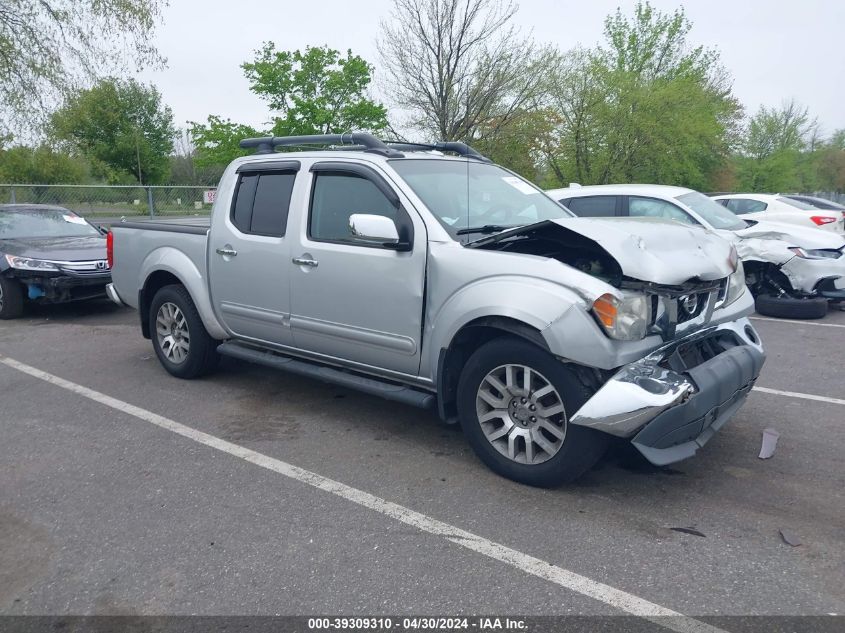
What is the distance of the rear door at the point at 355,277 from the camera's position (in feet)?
13.7

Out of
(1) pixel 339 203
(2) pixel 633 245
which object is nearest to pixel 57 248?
(1) pixel 339 203

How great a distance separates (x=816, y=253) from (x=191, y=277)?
7504 millimetres

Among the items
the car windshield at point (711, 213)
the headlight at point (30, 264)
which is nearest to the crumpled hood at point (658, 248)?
the car windshield at point (711, 213)

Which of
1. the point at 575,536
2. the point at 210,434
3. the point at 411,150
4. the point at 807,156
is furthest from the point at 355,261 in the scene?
the point at 807,156

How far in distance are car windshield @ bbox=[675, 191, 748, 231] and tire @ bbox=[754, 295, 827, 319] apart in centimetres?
107

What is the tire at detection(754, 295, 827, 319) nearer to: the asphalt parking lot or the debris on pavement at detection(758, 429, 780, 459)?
the asphalt parking lot

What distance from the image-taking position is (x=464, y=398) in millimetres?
3918

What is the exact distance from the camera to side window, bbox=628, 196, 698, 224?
8.61m

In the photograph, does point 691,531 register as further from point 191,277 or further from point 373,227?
point 191,277

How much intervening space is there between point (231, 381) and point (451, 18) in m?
17.6

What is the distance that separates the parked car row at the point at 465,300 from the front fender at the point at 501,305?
0.01 metres

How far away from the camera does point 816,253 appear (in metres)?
8.55

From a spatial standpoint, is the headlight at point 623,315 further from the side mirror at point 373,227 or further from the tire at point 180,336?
the tire at point 180,336

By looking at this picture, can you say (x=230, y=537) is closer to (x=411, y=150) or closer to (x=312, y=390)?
(x=312, y=390)
